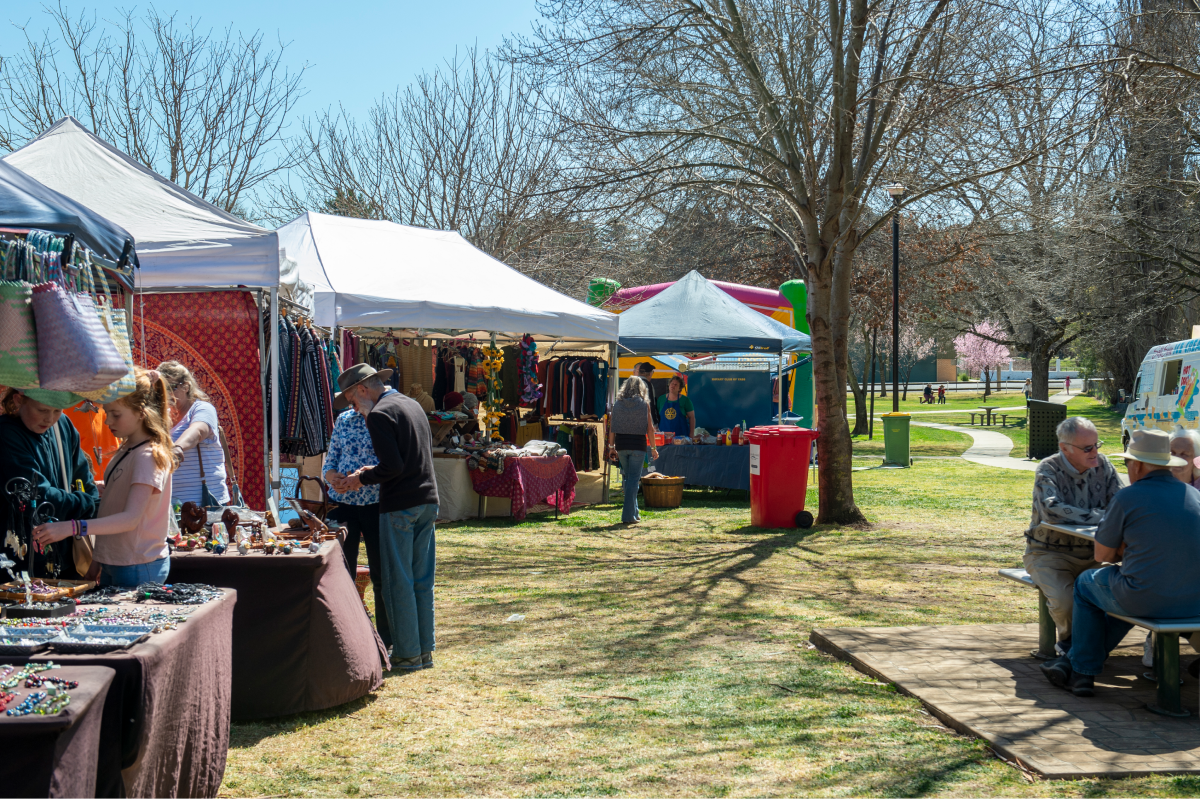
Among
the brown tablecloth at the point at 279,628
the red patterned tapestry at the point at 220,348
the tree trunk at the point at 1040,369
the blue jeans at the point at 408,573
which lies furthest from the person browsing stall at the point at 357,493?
the tree trunk at the point at 1040,369

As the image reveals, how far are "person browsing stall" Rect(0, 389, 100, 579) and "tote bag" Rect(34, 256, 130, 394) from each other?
0.76 ft

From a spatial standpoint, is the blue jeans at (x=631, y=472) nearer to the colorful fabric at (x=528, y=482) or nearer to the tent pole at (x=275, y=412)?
the colorful fabric at (x=528, y=482)

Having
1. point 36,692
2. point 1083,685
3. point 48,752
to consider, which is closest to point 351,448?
point 36,692

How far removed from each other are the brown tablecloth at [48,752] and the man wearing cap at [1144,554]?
4.61 m

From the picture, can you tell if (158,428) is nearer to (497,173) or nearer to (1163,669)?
(1163,669)

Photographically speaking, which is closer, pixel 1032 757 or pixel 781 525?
pixel 1032 757

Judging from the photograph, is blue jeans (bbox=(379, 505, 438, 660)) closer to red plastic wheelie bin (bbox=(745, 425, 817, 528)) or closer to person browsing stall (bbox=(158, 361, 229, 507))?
person browsing stall (bbox=(158, 361, 229, 507))

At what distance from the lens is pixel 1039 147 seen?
29.3ft

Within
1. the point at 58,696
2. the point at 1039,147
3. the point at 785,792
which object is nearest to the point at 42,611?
the point at 58,696

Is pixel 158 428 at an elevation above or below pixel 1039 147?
below

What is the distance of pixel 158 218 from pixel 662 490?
799 centimetres

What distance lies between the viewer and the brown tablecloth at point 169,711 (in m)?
3.08

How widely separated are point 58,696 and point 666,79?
9.61 m

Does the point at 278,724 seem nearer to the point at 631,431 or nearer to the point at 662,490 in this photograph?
the point at 631,431
